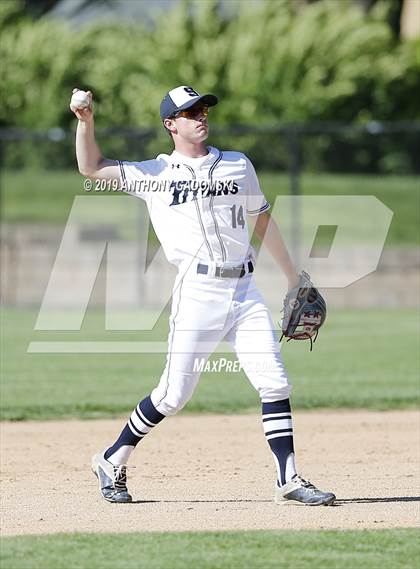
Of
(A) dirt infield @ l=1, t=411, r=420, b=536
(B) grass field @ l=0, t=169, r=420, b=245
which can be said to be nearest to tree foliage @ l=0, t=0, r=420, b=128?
(B) grass field @ l=0, t=169, r=420, b=245

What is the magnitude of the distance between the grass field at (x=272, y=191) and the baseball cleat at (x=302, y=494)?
1618cm

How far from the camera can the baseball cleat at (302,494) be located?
20.8 ft

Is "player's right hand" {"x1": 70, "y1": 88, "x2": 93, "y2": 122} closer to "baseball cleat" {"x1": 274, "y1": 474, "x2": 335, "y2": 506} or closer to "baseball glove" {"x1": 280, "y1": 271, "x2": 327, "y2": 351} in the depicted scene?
"baseball glove" {"x1": 280, "y1": 271, "x2": 327, "y2": 351}

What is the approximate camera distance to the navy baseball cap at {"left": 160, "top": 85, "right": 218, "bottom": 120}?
21.0 ft

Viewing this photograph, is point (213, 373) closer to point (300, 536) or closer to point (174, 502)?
point (174, 502)

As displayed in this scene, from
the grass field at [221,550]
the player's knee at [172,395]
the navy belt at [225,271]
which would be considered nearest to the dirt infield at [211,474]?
the grass field at [221,550]

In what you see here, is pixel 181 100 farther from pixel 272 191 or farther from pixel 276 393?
pixel 272 191

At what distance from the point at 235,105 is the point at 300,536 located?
19.9 metres

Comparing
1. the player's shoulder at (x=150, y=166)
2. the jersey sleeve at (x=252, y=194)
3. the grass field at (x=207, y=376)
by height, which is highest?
the player's shoulder at (x=150, y=166)

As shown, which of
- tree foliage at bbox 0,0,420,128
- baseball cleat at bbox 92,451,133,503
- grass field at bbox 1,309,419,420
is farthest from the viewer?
tree foliage at bbox 0,0,420,128

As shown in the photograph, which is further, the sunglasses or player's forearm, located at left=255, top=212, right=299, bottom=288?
player's forearm, located at left=255, top=212, right=299, bottom=288

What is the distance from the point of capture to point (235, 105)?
24.8m

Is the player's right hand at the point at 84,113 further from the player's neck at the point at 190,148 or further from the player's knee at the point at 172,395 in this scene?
the player's knee at the point at 172,395

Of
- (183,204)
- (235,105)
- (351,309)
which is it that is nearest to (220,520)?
(183,204)
